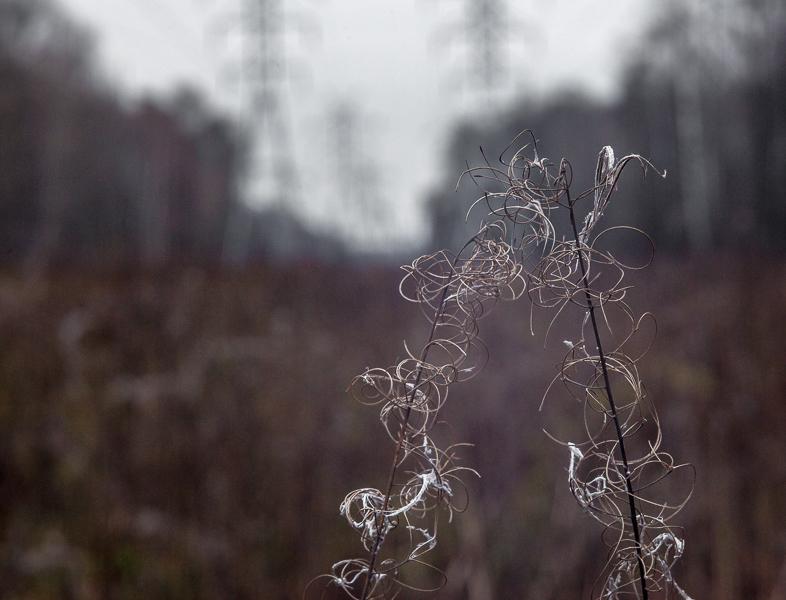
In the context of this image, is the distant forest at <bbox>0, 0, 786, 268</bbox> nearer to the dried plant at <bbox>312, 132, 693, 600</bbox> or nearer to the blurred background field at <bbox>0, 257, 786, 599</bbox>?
the dried plant at <bbox>312, 132, 693, 600</bbox>

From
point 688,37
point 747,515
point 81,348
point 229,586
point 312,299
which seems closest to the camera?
point 229,586

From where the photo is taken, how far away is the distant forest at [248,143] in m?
5.43

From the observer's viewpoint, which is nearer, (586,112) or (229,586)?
(229,586)

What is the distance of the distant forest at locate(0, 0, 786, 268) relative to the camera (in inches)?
214

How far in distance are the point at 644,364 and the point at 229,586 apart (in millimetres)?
3812

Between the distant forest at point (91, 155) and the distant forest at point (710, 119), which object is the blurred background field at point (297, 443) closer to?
the distant forest at point (710, 119)

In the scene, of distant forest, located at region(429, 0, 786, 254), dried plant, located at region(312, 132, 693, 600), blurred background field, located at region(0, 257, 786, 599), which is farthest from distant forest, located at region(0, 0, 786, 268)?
blurred background field, located at region(0, 257, 786, 599)

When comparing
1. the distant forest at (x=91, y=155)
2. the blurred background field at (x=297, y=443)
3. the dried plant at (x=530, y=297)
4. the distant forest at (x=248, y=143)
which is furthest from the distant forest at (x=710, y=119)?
the distant forest at (x=91, y=155)

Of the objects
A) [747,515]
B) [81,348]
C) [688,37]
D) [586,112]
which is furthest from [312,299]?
[688,37]

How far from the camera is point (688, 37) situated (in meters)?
8.42

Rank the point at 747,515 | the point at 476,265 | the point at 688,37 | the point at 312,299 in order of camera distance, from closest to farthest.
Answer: the point at 476,265, the point at 747,515, the point at 312,299, the point at 688,37

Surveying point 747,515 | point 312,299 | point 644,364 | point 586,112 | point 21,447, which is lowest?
point 747,515

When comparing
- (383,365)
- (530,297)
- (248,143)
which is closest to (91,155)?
(248,143)

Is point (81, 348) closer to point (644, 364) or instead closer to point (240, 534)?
point (240, 534)
